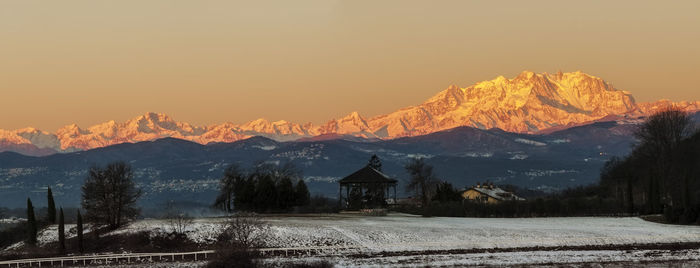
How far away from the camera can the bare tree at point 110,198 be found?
93375 mm

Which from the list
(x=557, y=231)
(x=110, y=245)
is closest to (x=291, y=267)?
(x=110, y=245)

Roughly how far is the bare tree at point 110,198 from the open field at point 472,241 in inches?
116

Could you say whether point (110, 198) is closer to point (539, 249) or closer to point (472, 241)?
point (472, 241)

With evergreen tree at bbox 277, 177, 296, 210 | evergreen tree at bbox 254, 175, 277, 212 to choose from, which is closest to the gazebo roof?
evergreen tree at bbox 277, 177, 296, 210

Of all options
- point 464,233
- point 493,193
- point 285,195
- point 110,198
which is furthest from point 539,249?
point 493,193

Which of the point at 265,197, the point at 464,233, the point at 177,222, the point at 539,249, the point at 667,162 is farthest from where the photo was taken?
the point at 265,197

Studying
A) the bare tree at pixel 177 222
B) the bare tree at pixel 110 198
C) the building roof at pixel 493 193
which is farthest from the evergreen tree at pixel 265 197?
the building roof at pixel 493 193

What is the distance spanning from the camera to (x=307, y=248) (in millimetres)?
77062

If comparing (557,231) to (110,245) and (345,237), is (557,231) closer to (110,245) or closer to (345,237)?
(345,237)

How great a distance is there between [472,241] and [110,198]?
37810 mm

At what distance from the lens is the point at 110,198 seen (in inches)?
3713

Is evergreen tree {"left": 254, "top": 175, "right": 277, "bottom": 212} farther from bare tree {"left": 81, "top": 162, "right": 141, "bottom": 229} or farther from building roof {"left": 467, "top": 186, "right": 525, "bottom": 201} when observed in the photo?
building roof {"left": 467, "top": 186, "right": 525, "bottom": 201}

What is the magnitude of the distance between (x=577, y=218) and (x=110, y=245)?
53.7 meters

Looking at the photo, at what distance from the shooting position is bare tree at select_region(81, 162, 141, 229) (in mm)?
93375
